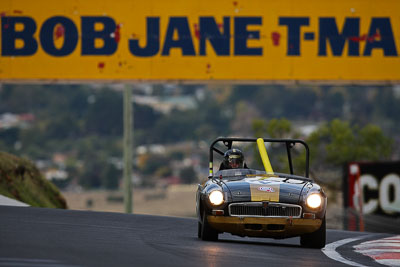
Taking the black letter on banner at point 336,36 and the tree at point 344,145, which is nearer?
the black letter on banner at point 336,36

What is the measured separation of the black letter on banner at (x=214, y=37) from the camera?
24.3 metres

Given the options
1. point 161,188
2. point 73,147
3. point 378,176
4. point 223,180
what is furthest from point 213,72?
point 73,147

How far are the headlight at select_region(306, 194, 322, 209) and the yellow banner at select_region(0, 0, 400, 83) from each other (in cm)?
1258

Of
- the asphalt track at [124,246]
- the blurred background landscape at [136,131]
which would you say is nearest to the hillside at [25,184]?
the asphalt track at [124,246]

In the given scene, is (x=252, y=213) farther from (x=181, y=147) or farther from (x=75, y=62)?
(x=181, y=147)

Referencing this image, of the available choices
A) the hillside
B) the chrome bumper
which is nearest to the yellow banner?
the hillside

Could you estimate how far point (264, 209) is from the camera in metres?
11.5

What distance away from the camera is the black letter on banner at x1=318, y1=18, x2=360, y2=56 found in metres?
24.4

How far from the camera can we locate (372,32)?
2445 centimetres

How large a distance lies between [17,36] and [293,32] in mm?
7217

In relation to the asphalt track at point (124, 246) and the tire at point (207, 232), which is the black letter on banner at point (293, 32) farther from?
the tire at point (207, 232)

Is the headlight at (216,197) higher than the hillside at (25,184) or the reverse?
higher

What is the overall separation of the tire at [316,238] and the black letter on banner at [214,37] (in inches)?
495

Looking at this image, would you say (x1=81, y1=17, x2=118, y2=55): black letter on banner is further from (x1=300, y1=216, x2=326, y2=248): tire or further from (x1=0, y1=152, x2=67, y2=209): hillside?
(x1=300, y1=216, x2=326, y2=248): tire
